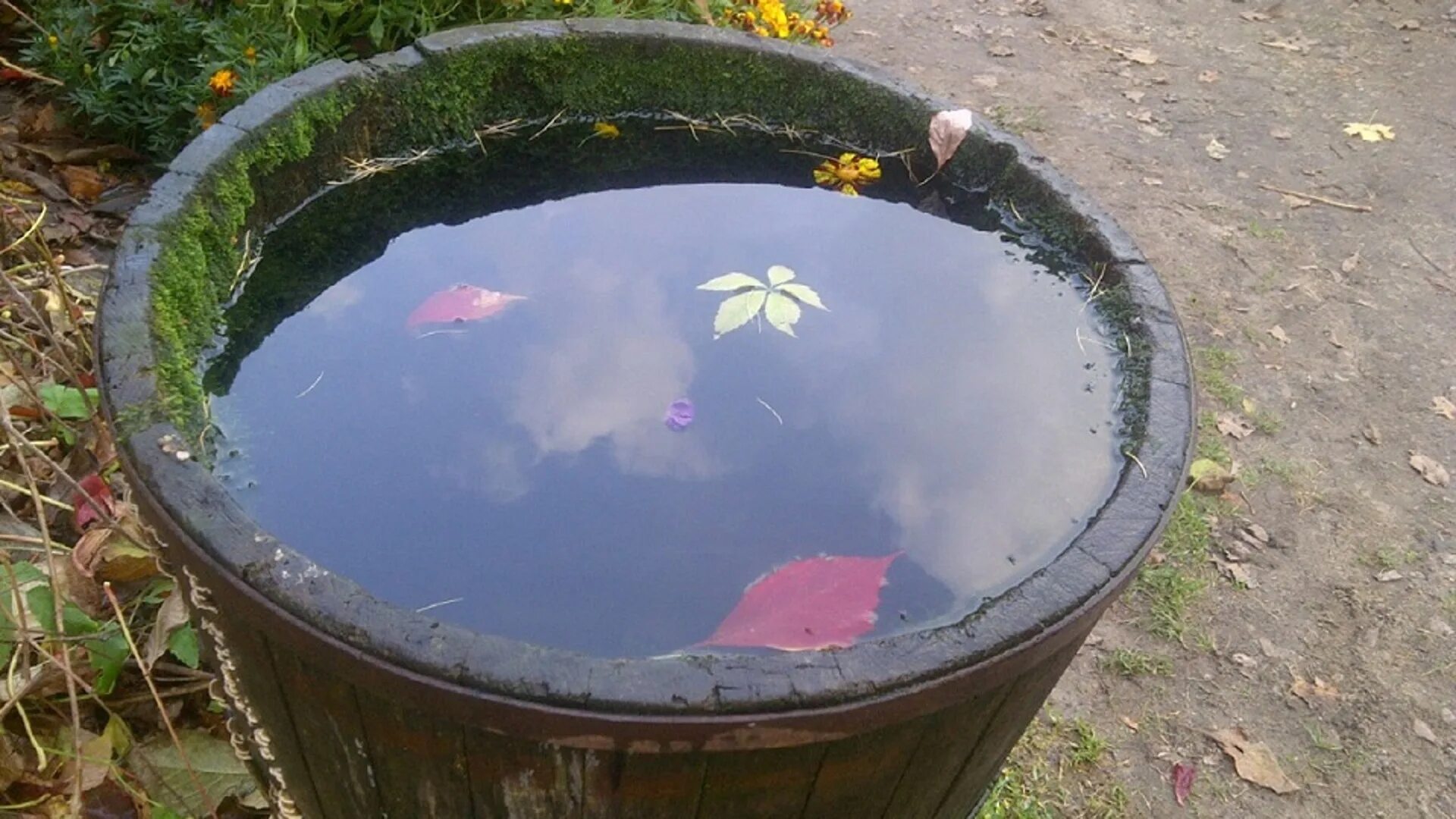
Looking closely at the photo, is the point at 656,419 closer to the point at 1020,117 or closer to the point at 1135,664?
the point at 1135,664

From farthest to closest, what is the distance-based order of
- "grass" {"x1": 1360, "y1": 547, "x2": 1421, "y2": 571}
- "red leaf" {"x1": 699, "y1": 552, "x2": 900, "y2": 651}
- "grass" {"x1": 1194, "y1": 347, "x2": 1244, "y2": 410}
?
1. "grass" {"x1": 1194, "y1": 347, "x2": 1244, "y2": 410}
2. "grass" {"x1": 1360, "y1": 547, "x2": 1421, "y2": 571}
3. "red leaf" {"x1": 699, "y1": 552, "x2": 900, "y2": 651}

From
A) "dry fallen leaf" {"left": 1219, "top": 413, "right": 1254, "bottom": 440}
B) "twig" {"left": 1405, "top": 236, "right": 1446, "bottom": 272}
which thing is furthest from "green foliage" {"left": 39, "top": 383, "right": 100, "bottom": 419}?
"twig" {"left": 1405, "top": 236, "right": 1446, "bottom": 272}

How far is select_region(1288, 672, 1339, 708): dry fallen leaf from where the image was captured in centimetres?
253

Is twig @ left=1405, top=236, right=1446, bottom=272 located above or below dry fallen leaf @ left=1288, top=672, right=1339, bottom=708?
above

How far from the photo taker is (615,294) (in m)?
1.87

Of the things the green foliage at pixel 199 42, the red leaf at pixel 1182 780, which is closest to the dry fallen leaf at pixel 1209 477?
the red leaf at pixel 1182 780

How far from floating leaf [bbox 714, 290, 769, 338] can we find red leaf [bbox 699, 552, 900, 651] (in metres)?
0.54

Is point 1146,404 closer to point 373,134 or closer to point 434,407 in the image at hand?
point 434,407

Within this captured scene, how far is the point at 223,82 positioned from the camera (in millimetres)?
2617

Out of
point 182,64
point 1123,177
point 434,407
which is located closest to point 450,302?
point 434,407

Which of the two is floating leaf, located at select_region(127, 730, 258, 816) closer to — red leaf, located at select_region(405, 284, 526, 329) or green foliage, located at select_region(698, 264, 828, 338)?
red leaf, located at select_region(405, 284, 526, 329)

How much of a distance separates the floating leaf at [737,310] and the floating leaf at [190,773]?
1.19 m

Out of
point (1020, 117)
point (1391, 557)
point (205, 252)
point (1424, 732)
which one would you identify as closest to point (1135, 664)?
point (1424, 732)

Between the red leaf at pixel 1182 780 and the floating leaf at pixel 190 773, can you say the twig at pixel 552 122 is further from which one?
the red leaf at pixel 1182 780
